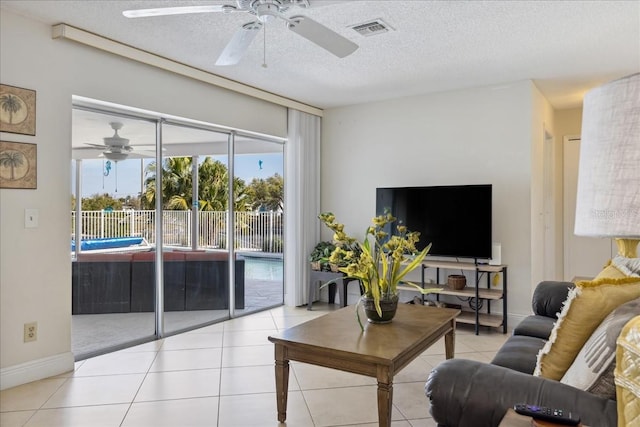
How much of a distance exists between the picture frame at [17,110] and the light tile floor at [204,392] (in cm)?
182

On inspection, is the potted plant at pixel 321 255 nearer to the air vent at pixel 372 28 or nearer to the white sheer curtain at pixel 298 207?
the white sheer curtain at pixel 298 207

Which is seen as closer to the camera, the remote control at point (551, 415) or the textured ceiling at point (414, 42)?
the remote control at point (551, 415)

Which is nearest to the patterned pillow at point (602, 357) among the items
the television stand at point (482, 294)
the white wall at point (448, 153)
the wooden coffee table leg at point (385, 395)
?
the wooden coffee table leg at point (385, 395)

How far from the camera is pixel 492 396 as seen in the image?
4.99 ft

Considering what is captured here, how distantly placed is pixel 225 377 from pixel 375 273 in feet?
4.84

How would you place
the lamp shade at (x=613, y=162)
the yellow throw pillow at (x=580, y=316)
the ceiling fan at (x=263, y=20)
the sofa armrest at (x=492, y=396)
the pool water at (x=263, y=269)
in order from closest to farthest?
the lamp shade at (x=613, y=162) < the sofa armrest at (x=492, y=396) < the yellow throw pillow at (x=580, y=316) < the ceiling fan at (x=263, y=20) < the pool water at (x=263, y=269)

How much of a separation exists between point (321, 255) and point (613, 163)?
4705 millimetres

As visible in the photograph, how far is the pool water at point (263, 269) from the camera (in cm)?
537

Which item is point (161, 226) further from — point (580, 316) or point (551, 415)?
point (551, 415)

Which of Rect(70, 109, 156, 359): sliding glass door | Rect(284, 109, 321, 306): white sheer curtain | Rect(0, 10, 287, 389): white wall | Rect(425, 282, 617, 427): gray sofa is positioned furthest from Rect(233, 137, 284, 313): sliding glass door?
Rect(425, 282, 617, 427): gray sofa

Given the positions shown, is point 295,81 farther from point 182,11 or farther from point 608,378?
point 608,378

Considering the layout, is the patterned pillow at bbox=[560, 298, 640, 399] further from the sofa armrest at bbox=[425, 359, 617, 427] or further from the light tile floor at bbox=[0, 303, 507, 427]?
the light tile floor at bbox=[0, 303, 507, 427]

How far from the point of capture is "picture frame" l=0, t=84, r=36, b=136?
3043 millimetres

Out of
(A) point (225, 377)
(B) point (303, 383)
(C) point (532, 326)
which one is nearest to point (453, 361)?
(C) point (532, 326)
